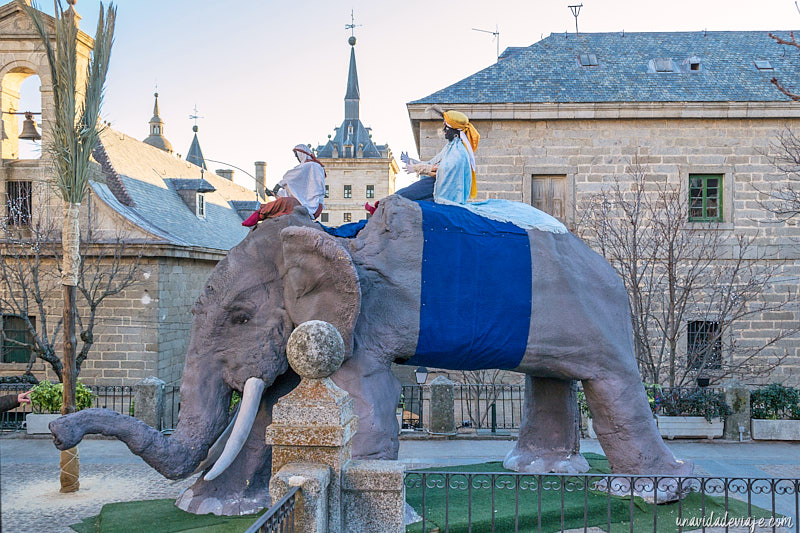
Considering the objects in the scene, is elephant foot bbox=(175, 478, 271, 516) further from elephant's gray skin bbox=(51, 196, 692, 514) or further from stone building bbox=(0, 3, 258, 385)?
stone building bbox=(0, 3, 258, 385)

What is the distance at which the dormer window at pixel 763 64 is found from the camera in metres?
19.6

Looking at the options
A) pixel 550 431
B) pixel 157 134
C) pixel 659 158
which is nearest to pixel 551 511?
pixel 550 431

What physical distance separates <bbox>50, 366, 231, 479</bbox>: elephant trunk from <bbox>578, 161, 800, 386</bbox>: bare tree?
12120 mm

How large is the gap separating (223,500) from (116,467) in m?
4.33

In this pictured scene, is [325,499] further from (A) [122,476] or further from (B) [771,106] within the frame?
(B) [771,106]

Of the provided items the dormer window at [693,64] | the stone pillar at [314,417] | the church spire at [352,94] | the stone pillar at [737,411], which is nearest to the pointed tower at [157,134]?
the church spire at [352,94]

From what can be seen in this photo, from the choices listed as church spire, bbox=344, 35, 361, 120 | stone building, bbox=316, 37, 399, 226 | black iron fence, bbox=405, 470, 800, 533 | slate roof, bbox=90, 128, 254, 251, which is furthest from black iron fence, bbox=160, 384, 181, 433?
church spire, bbox=344, 35, 361, 120

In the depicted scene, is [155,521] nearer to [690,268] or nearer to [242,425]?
[242,425]

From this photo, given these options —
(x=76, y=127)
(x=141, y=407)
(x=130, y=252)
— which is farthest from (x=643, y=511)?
(x=130, y=252)

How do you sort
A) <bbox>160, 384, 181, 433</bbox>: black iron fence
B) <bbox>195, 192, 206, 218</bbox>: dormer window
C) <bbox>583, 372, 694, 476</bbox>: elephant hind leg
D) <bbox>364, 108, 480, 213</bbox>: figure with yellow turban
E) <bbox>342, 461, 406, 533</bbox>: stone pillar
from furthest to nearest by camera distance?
<bbox>195, 192, 206, 218</bbox>: dormer window → <bbox>160, 384, 181, 433</bbox>: black iron fence → <bbox>364, 108, 480, 213</bbox>: figure with yellow turban → <bbox>583, 372, 694, 476</bbox>: elephant hind leg → <bbox>342, 461, 406, 533</bbox>: stone pillar

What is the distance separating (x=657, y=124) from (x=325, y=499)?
1610 centimetres

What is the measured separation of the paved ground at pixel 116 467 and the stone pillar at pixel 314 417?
13.8ft

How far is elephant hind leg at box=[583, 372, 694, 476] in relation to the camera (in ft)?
24.8

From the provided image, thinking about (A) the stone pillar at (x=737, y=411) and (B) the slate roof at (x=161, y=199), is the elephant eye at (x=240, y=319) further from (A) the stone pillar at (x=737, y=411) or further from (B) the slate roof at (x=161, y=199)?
(B) the slate roof at (x=161, y=199)
